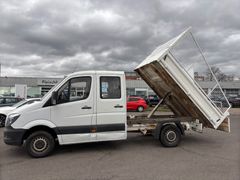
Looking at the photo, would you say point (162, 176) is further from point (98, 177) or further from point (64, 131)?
point (64, 131)

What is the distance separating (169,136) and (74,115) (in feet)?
10.3

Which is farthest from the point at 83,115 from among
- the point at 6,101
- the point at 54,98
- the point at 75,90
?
the point at 6,101

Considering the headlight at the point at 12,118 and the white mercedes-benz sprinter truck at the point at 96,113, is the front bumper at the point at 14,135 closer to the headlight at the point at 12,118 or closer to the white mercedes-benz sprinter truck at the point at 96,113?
the white mercedes-benz sprinter truck at the point at 96,113

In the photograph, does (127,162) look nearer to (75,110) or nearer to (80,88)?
(75,110)

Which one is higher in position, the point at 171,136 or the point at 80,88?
the point at 80,88

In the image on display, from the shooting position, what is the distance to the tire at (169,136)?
6859 millimetres

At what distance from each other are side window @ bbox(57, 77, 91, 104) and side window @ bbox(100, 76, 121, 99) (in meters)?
0.41

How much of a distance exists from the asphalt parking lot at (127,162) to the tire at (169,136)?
0.22m

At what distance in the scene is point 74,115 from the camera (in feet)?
19.6

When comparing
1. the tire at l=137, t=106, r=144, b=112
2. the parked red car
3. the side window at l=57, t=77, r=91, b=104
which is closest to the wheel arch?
the side window at l=57, t=77, r=91, b=104

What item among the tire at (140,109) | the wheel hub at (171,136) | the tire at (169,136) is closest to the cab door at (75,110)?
the tire at (169,136)

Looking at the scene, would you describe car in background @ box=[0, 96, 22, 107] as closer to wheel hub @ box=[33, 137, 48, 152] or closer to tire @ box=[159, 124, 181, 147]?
wheel hub @ box=[33, 137, 48, 152]

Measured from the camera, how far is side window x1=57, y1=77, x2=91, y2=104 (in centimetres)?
595

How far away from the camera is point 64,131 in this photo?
591 cm
